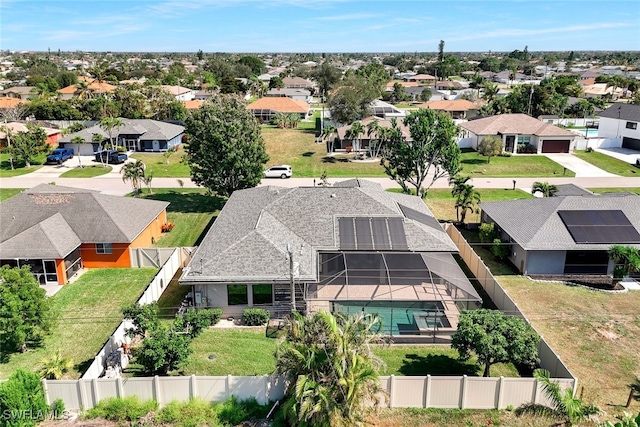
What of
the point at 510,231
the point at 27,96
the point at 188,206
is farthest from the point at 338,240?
the point at 27,96

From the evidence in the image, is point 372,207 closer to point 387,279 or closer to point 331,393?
point 387,279

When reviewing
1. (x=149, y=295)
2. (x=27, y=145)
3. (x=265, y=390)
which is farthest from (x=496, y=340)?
(x=27, y=145)

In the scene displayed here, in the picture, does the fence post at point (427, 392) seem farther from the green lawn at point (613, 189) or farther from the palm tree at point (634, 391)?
the green lawn at point (613, 189)

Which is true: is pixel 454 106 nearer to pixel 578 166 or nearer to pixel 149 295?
pixel 578 166

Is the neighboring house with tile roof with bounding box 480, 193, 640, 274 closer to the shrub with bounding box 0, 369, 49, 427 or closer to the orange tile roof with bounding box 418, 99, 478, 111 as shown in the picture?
the shrub with bounding box 0, 369, 49, 427

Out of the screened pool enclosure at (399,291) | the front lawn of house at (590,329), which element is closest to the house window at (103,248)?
the screened pool enclosure at (399,291)
